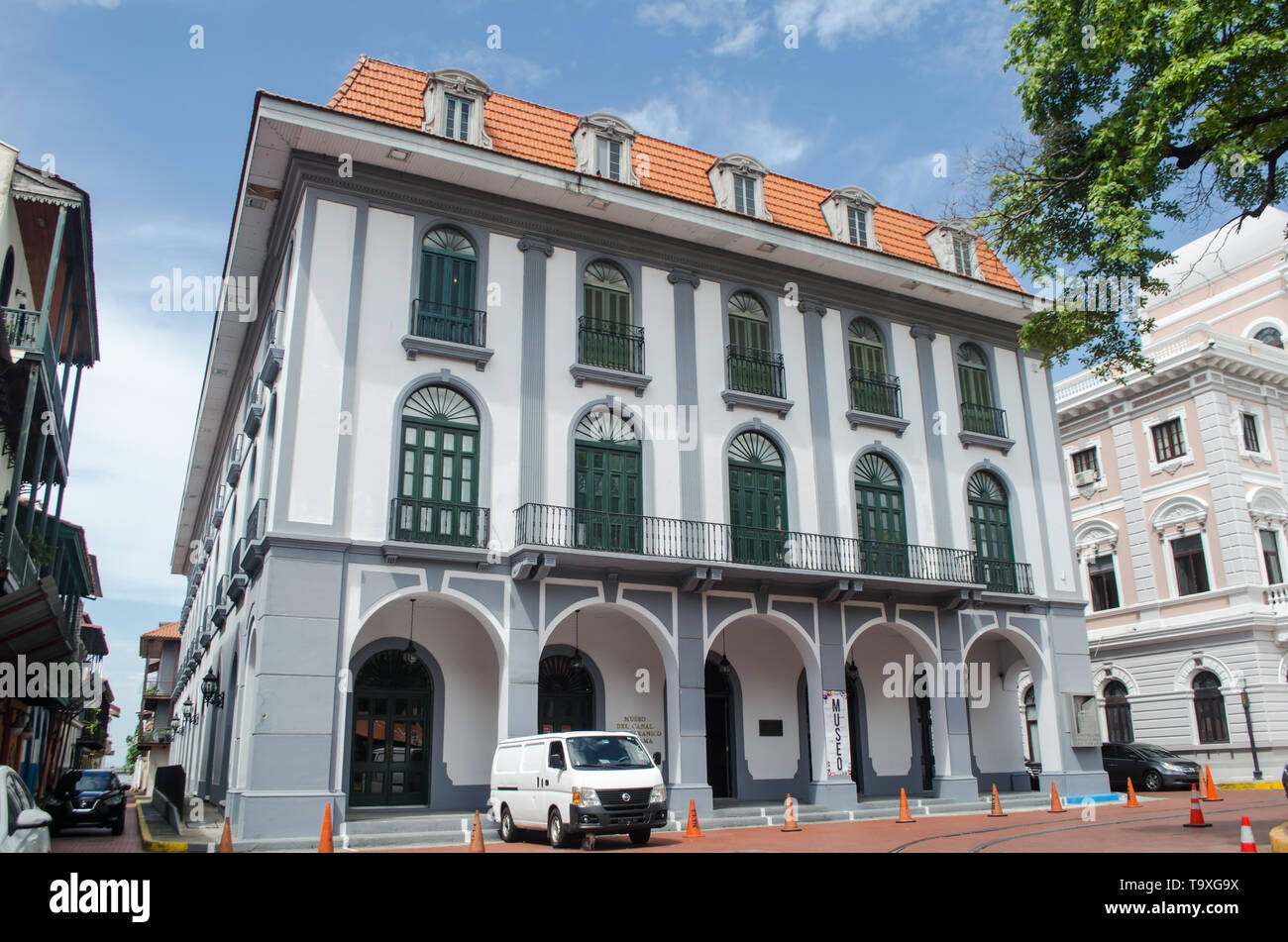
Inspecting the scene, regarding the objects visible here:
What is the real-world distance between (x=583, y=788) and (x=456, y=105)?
1438 centimetres

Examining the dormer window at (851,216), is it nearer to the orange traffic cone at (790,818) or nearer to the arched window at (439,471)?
the arched window at (439,471)

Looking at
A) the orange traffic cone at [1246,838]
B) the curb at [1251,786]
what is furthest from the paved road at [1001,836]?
the curb at [1251,786]

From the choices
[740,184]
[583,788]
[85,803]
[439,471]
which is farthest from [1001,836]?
[85,803]

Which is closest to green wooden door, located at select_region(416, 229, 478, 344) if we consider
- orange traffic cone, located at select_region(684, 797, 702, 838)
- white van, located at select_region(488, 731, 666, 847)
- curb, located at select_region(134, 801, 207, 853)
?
white van, located at select_region(488, 731, 666, 847)

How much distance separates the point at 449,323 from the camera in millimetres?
19359

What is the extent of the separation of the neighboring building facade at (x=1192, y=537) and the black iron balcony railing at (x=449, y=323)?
22658mm

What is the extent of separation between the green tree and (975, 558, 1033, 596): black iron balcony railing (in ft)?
31.5

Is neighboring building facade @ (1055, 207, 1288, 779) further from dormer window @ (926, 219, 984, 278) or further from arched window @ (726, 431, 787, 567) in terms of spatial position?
arched window @ (726, 431, 787, 567)

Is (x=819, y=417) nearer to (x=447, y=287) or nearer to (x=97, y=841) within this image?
(x=447, y=287)

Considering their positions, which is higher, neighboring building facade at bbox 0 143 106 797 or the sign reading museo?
neighboring building facade at bbox 0 143 106 797

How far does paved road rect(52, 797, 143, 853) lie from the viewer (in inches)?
711

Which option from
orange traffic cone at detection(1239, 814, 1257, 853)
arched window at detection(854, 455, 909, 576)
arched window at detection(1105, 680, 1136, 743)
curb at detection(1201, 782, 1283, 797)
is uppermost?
arched window at detection(854, 455, 909, 576)

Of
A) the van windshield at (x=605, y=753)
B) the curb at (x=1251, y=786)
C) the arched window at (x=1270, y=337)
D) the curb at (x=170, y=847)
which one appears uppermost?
the arched window at (x=1270, y=337)

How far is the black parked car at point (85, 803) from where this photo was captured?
21781mm
